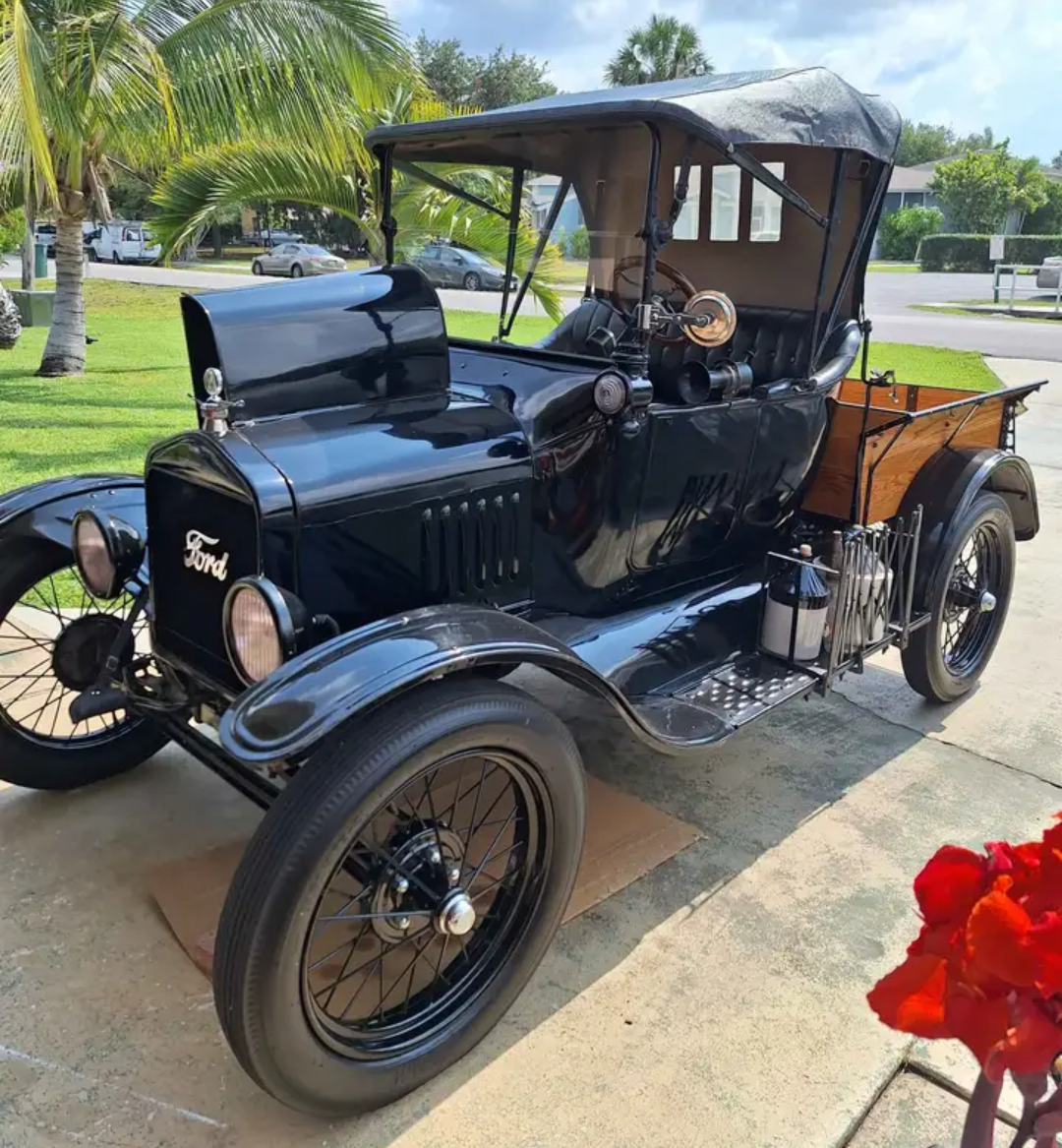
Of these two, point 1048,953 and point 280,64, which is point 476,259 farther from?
point 280,64

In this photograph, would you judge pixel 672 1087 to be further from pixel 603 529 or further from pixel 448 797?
pixel 603 529

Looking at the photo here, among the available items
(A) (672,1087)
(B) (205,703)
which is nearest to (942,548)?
(A) (672,1087)

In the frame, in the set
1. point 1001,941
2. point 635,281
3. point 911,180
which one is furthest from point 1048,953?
point 911,180

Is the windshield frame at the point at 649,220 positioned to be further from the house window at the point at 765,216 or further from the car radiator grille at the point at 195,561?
the car radiator grille at the point at 195,561

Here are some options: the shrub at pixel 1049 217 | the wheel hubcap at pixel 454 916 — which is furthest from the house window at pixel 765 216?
the shrub at pixel 1049 217

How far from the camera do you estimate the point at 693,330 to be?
287 cm

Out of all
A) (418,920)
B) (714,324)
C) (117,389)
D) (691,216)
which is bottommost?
(117,389)

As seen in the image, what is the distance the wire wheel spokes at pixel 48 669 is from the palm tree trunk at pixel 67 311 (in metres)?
6.77

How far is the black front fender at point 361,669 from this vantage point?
6.17 feet

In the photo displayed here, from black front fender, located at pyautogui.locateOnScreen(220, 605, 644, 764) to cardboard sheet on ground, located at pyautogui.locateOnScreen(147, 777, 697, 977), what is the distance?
0.88m

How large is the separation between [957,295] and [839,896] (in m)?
26.5

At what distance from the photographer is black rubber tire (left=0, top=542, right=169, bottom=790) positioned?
3.01 meters

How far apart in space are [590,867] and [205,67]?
25.6 feet

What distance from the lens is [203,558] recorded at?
2.58 metres
